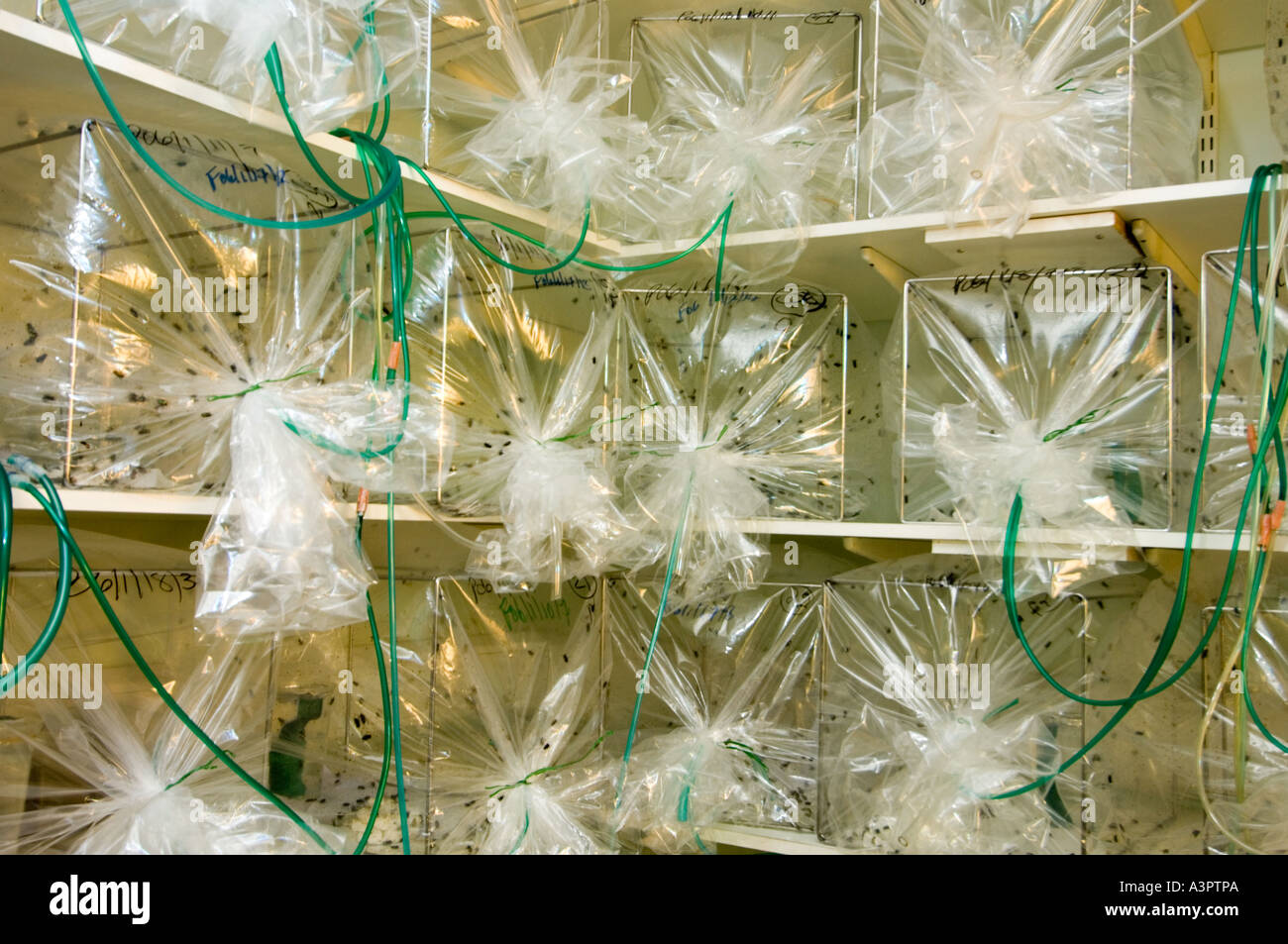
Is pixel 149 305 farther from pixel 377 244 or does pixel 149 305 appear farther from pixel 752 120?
pixel 752 120

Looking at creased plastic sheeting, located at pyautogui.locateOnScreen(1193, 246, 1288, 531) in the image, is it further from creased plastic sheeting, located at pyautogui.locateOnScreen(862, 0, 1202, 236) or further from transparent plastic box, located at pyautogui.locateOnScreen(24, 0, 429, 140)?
transparent plastic box, located at pyautogui.locateOnScreen(24, 0, 429, 140)

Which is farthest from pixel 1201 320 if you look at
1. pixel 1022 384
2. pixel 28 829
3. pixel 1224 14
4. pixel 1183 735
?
pixel 28 829

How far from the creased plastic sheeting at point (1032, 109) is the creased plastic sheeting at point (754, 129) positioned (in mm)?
136

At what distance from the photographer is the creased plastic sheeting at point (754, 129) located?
1.39 m

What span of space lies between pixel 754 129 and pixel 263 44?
0.68 metres

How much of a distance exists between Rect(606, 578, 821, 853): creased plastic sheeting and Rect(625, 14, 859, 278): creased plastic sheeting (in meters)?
0.53

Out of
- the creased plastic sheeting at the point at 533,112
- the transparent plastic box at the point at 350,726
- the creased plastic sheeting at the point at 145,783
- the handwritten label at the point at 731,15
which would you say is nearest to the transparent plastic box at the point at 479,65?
the creased plastic sheeting at the point at 533,112

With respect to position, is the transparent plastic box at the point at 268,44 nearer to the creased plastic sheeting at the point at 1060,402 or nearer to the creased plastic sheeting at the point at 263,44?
the creased plastic sheeting at the point at 263,44

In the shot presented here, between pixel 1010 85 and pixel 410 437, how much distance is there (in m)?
0.86

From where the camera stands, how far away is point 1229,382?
3.75 ft

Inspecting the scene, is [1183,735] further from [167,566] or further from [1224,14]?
[167,566]

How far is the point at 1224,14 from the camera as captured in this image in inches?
57.6

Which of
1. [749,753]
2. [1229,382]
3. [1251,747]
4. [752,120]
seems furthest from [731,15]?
[1251,747]

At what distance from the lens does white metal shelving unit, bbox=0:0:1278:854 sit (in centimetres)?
98
